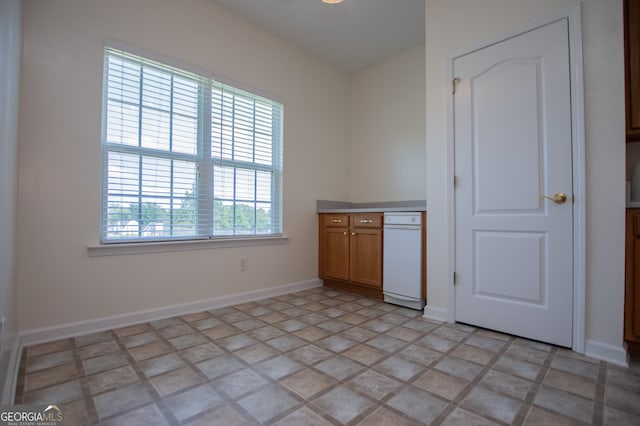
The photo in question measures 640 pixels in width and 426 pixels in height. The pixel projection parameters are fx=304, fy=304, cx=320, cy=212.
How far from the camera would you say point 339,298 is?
321cm

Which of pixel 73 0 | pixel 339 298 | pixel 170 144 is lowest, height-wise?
pixel 339 298

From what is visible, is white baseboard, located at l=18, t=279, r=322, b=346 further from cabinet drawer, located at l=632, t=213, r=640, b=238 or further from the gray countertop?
cabinet drawer, located at l=632, t=213, r=640, b=238

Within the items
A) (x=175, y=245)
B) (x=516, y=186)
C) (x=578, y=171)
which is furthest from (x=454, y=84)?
(x=175, y=245)

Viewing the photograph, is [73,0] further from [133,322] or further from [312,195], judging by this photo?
[312,195]

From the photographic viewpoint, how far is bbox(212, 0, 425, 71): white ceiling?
2885 mm

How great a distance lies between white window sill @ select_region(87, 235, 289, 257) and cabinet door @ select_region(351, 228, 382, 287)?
0.79m

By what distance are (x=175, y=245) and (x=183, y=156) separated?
2.54 feet

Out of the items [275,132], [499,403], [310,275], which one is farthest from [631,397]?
[275,132]

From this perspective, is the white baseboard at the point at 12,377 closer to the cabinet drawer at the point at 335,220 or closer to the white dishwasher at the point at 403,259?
the white dishwasher at the point at 403,259

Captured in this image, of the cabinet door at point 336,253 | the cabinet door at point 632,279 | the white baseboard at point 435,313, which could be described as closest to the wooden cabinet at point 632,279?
the cabinet door at point 632,279

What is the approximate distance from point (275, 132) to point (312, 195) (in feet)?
2.85

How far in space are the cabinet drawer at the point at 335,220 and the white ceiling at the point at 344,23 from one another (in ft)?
6.58

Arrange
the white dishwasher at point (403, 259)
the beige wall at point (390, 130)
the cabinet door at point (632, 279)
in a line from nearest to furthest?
the cabinet door at point (632, 279) < the white dishwasher at point (403, 259) < the beige wall at point (390, 130)

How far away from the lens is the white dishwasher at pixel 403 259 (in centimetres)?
277
